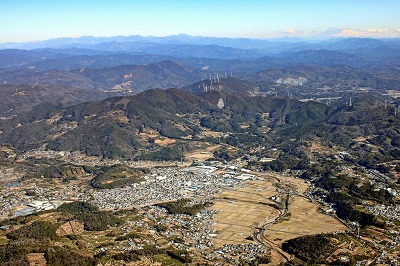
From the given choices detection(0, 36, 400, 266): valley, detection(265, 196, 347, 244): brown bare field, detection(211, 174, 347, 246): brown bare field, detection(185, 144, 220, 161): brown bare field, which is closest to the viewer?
detection(0, 36, 400, 266): valley

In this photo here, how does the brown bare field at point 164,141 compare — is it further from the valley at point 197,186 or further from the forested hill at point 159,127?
the forested hill at point 159,127

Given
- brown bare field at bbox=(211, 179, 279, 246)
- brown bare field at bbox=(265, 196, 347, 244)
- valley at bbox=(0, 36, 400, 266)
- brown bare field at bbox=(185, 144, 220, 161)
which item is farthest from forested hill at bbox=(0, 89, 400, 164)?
brown bare field at bbox=(265, 196, 347, 244)

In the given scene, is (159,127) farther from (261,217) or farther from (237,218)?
(261,217)

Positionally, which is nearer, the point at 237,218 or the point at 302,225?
the point at 302,225

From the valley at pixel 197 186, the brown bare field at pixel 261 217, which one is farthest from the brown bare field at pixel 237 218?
the valley at pixel 197 186

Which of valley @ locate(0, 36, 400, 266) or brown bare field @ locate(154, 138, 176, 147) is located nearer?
valley @ locate(0, 36, 400, 266)

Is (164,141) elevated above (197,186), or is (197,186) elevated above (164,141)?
(164,141)

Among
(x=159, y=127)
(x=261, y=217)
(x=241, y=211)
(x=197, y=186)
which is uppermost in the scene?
(x=159, y=127)

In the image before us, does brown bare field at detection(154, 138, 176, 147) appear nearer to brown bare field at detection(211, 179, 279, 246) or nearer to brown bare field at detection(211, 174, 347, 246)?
brown bare field at detection(211, 179, 279, 246)

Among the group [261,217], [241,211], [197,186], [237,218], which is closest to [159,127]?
[197,186]

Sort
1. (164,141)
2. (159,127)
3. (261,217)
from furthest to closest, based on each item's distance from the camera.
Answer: (159,127) < (164,141) < (261,217)
